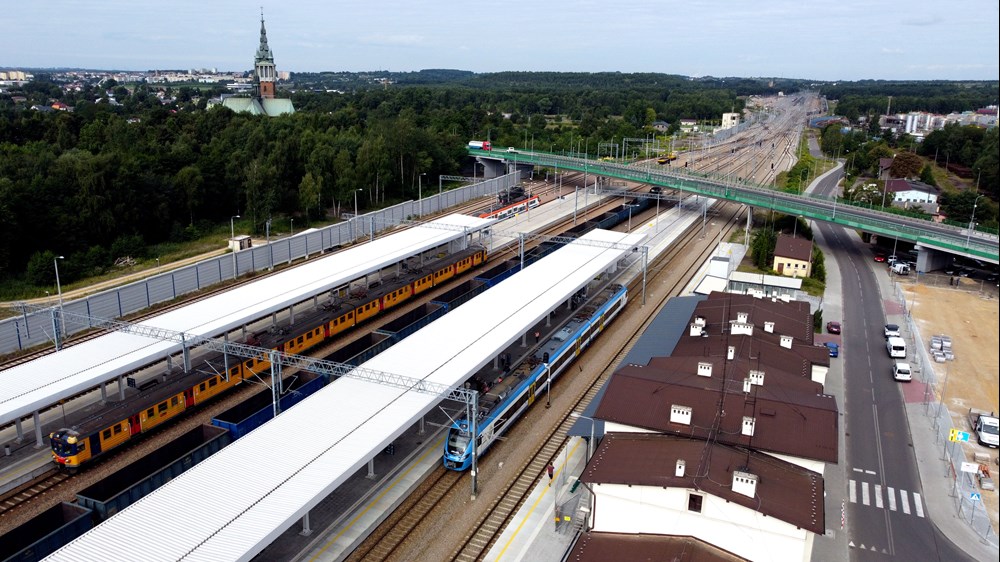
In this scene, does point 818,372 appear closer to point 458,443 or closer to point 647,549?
point 647,549

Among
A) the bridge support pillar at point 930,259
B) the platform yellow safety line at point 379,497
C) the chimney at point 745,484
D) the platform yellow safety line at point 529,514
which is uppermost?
the chimney at point 745,484

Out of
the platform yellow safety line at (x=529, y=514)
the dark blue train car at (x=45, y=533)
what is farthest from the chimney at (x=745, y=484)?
the dark blue train car at (x=45, y=533)

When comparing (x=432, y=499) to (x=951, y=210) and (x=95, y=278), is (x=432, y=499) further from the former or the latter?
(x=951, y=210)

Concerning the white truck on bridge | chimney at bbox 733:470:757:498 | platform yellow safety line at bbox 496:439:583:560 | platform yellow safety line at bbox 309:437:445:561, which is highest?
chimney at bbox 733:470:757:498

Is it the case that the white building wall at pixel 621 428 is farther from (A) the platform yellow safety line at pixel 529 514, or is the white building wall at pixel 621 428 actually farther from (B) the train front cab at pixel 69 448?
(B) the train front cab at pixel 69 448

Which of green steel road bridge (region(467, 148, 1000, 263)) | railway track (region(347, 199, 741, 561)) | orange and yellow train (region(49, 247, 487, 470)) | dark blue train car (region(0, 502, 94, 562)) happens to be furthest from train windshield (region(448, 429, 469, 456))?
green steel road bridge (region(467, 148, 1000, 263))

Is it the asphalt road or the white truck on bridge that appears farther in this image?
the white truck on bridge

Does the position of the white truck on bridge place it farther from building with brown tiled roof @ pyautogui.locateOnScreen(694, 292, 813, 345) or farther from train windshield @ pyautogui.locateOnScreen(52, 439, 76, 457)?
train windshield @ pyautogui.locateOnScreen(52, 439, 76, 457)
